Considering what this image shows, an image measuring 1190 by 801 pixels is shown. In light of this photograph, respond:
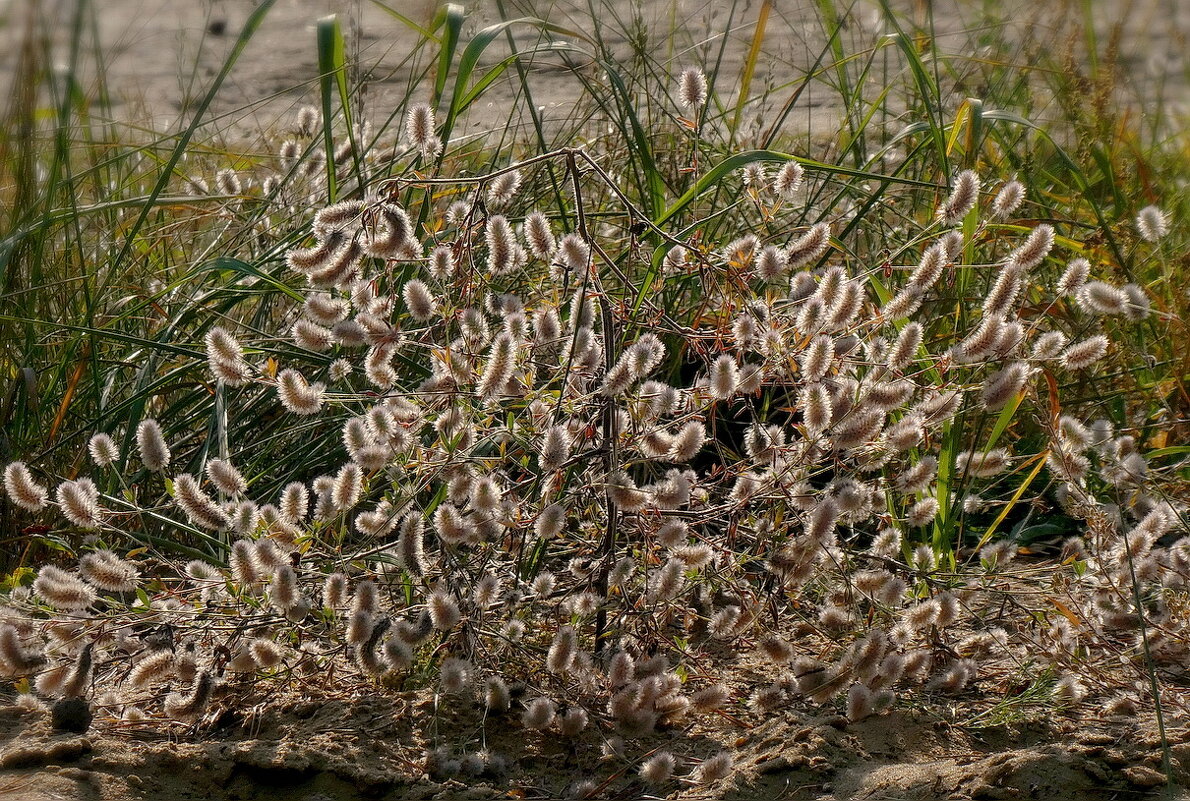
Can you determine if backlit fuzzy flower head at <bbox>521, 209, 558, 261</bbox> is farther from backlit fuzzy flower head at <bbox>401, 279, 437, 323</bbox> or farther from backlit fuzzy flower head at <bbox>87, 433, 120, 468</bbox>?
backlit fuzzy flower head at <bbox>87, 433, 120, 468</bbox>

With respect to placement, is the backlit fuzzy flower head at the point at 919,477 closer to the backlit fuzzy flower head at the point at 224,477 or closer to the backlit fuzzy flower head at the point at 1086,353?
the backlit fuzzy flower head at the point at 1086,353

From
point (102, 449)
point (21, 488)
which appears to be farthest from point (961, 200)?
point (21, 488)

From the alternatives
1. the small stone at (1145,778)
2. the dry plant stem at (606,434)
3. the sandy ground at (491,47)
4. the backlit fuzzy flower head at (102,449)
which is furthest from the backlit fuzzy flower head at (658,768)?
the sandy ground at (491,47)

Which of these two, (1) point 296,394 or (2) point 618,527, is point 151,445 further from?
(2) point 618,527

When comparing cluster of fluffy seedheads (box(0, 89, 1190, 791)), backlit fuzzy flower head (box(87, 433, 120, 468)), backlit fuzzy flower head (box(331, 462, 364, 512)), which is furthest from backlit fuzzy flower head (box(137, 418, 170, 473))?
backlit fuzzy flower head (box(331, 462, 364, 512))

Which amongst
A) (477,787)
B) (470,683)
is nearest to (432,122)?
(470,683)
